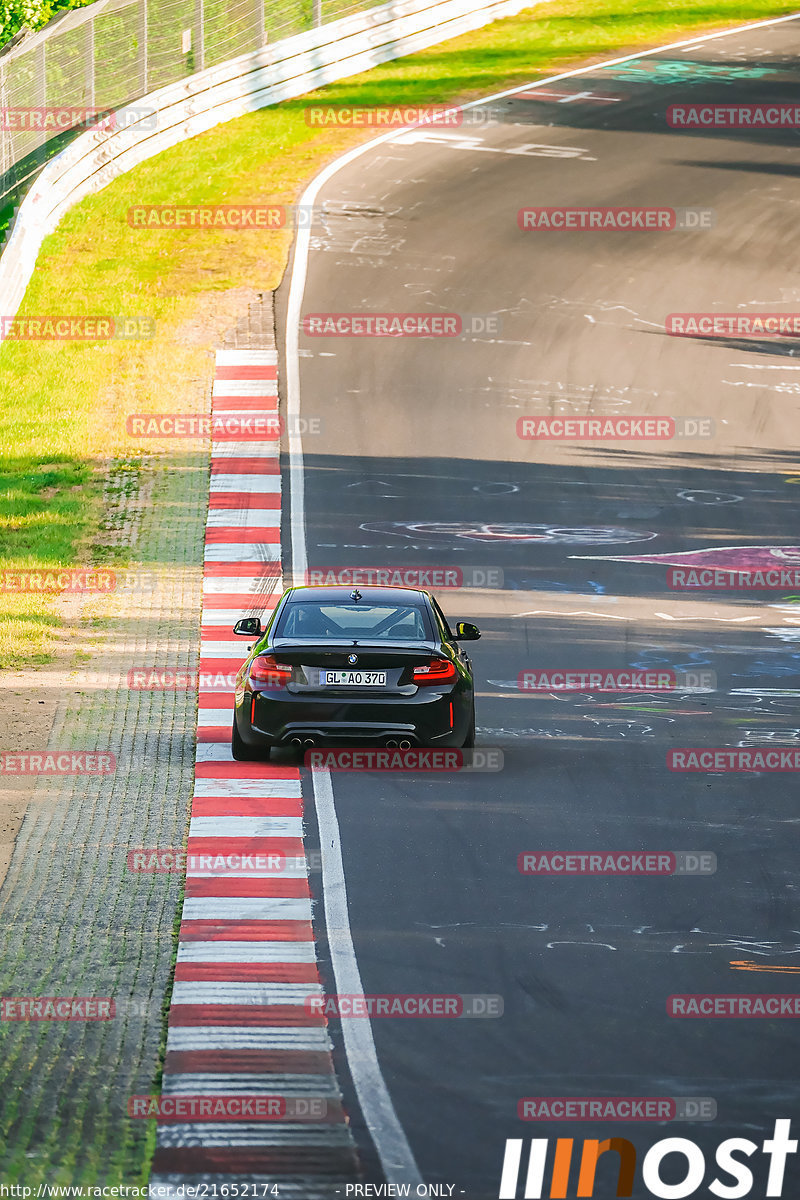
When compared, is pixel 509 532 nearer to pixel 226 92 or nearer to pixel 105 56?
pixel 105 56

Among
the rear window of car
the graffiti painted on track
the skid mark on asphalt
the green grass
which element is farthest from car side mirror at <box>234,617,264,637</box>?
the graffiti painted on track

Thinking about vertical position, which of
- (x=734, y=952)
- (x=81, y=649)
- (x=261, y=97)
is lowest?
(x=81, y=649)

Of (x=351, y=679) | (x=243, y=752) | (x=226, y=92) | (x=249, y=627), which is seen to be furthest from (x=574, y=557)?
(x=226, y=92)

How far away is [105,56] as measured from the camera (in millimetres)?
36438

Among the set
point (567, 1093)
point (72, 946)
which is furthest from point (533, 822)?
point (567, 1093)

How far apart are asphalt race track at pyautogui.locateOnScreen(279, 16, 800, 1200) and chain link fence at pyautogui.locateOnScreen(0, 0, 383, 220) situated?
169 inches

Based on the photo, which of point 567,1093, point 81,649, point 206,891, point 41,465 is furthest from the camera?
point 41,465

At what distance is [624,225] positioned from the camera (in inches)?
1449

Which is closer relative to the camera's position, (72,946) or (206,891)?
(72,946)

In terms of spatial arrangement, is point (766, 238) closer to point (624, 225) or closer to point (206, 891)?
point (624, 225)

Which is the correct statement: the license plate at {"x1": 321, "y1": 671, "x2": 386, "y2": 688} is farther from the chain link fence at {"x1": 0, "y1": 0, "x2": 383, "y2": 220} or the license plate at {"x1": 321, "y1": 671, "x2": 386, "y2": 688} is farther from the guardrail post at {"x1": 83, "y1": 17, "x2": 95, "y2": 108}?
the guardrail post at {"x1": 83, "y1": 17, "x2": 95, "y2": 108}

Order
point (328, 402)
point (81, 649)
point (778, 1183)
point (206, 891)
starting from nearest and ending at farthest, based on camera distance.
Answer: point (778, 1183), point (206, 891), point (81, 649), point (328, 402)

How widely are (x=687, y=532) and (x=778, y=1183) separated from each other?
54.0 ft

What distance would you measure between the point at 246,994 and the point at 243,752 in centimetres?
492
